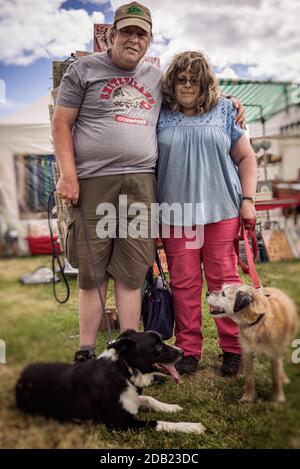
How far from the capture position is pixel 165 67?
199cm

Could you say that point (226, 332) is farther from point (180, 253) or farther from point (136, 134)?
point (136, 134)

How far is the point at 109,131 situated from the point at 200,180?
454 millimetres

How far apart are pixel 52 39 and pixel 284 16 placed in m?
0.93

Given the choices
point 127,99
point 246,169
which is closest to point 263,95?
point 246,169

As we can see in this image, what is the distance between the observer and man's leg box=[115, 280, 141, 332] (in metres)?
2.07

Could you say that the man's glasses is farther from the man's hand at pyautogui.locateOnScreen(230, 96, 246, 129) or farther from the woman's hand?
the woman's hand

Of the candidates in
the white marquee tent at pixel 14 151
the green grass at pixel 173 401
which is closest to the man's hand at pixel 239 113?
the green grass at pixel 173 401

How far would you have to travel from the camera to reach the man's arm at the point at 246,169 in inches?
82.2

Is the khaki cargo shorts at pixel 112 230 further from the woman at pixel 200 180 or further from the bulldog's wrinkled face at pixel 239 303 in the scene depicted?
the bulldog's wrinkled face at pixel 239 303

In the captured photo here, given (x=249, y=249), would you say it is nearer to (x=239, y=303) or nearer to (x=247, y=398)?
(x=239, y=303)

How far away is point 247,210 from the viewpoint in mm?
2078

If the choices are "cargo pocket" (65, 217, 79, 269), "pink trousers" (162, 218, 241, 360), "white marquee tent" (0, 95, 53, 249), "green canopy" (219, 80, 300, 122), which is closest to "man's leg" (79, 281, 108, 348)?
"cargo pocket" (65, 217, 79, 269)
